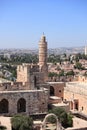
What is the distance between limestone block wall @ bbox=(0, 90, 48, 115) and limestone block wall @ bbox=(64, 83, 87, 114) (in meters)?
2.97

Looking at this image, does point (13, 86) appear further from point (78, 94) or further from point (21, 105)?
point (78, 94)

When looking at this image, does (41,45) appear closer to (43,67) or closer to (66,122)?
(43,67)

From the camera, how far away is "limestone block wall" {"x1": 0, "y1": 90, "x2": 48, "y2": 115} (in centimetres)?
1794

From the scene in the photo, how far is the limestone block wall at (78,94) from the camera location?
20480 millimetres

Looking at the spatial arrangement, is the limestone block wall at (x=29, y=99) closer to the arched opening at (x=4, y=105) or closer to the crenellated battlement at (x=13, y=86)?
the arched opening at (x=4, y=105)

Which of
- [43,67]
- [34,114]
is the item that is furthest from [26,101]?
[43,67]

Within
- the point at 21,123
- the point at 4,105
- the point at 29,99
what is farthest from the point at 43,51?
the point at 21,123

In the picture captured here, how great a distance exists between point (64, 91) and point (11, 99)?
592 cm

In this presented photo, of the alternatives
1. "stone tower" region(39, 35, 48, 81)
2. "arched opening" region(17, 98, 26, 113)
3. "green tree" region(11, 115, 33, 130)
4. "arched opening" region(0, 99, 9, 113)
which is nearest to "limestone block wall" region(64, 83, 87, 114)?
"stone tower" region(39, 35, 48, 81)

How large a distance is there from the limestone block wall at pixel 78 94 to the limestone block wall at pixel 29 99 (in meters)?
2.97

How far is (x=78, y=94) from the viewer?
69.7 feet

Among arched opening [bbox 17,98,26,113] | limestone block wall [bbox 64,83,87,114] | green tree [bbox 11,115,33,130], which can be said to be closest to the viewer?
green tree [bbox 11,115,33,130]

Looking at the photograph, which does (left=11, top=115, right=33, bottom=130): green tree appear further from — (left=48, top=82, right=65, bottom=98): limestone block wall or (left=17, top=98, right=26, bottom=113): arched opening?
(left=48, top=82, right=65, bottom=98): limestone block wall

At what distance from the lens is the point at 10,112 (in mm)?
18047
